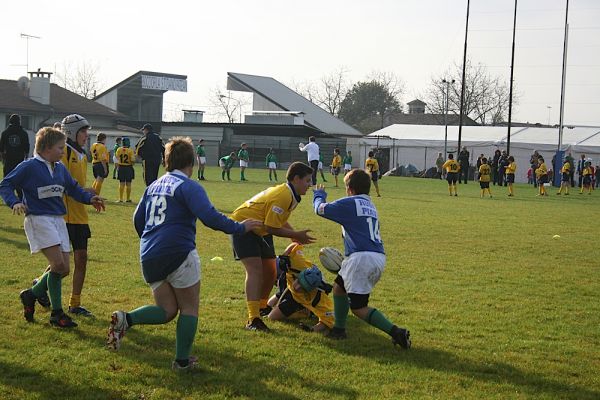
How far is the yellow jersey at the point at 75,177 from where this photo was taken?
774 cm

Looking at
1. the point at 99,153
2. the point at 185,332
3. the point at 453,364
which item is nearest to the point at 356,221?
the point at 453,364

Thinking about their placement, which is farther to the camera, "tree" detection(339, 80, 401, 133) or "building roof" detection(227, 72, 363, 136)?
"tree" detection(339, 80, 401, 133)

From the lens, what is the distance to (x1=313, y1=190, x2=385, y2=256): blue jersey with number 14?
6.93m

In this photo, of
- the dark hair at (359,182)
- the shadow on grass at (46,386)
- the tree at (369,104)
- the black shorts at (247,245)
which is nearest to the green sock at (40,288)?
the shadow on grass at (46,386)

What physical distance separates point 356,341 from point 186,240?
2112mm

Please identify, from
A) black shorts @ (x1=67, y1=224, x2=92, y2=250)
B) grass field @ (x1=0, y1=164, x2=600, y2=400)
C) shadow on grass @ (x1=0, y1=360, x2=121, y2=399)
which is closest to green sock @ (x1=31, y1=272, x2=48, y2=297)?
grass field @ (x1=0, y1=164, x2=600, y2=400)

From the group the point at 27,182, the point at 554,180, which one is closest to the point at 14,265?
the point at 27,182

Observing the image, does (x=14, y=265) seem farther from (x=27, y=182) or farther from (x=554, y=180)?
(x=554, y=180)

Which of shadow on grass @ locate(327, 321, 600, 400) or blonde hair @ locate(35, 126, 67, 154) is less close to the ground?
blonde hair @ locate(35, 126, 67, 154)

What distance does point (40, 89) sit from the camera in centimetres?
6406

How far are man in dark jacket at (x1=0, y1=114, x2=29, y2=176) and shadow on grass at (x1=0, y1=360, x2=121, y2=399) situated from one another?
34.8ft

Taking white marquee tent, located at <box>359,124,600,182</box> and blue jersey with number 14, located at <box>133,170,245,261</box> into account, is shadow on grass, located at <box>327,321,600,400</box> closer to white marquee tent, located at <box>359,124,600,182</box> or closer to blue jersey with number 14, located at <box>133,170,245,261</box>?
blue jersey with number 14, located at <box>133,170,245,261</box>

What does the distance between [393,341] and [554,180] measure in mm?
40069

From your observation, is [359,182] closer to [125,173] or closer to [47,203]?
[47,203]
